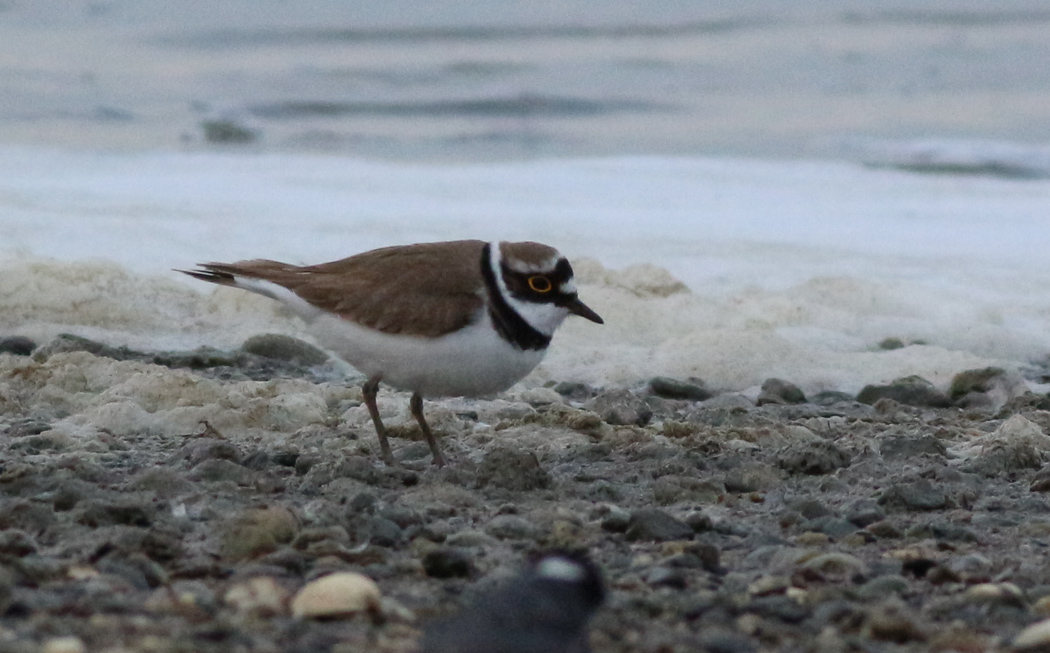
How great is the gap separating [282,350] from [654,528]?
2.95 m

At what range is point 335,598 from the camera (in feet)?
9.95

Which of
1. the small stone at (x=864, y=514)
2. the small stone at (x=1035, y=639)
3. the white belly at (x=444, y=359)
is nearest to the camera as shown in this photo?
the small stone at (x=1035, y=639)

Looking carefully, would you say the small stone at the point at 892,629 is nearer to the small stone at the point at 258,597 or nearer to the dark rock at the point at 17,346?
the small stone at the point at 258,597

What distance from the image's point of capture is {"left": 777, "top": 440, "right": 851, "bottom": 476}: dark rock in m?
4.86

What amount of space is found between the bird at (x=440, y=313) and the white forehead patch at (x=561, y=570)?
7.00ft

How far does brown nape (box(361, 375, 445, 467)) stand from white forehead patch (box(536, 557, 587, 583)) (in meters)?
2.26

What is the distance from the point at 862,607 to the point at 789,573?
349 mm

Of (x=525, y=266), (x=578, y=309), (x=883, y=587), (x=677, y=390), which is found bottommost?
(x=677, y=390)

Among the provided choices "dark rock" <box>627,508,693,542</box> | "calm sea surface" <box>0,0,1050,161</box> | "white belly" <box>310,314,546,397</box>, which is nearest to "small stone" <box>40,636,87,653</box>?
"dark rock" <box>627,508,693,542</box>

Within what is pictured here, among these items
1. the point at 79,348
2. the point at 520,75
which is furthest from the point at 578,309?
the point at 520,75

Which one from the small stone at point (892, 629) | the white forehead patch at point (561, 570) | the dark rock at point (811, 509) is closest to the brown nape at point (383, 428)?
the dark rock at point (811, 509)

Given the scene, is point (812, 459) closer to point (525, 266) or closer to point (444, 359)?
point (525, 266)

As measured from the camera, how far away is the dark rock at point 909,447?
Answer: 507cm

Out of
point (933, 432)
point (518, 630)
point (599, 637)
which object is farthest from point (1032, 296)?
point (518, 630)
